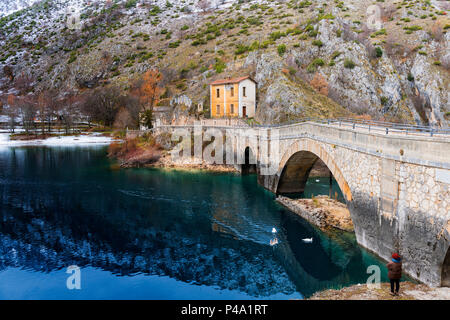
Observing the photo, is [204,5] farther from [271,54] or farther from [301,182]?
[301,182]

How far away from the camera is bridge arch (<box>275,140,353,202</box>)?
2710 centimetres

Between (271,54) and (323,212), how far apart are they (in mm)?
41009

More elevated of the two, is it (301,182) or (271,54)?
(271,54)

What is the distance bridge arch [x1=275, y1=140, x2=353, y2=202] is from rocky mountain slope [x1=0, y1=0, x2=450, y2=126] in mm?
14142

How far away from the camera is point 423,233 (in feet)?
48.8

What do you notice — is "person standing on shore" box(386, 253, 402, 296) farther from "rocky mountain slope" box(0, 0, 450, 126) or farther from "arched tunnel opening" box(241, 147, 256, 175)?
"rocky mountain slope" box(0, 0, 450, 126)

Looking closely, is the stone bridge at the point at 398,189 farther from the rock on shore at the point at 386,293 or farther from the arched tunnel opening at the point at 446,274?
the rock on shore at the point at 386,293

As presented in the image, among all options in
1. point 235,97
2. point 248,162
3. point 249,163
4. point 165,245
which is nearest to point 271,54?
point 235,97

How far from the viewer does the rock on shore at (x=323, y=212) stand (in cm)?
2556

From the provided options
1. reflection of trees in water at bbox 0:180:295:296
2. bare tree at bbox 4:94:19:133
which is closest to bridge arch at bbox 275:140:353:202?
reflection of trees in water at bbox 0:180:295:296

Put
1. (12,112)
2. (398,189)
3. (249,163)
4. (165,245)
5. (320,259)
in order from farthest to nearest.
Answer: (12,112) < (249,163) < (165,245) < (320,259) < (398,189)

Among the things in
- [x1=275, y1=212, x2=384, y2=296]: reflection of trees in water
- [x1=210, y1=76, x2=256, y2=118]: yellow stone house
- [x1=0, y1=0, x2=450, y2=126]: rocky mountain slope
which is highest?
[x1=0, y1=0, x2=450, y2=126]: rocky mountain slope

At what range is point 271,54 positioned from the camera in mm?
61281

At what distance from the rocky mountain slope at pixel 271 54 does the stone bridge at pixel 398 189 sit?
25853 mm
